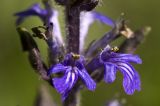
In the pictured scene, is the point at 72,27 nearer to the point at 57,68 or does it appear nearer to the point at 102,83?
the point at 57,68

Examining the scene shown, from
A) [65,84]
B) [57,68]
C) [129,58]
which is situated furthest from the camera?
[129,58]

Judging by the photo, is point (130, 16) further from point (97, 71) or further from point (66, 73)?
point (66, 73)

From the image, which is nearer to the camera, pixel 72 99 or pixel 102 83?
pixel 72 99

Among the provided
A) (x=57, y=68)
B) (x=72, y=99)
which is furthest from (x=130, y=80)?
(x=72, y=99)

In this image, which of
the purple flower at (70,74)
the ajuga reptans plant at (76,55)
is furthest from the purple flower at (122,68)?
the purple flower at (70,74)

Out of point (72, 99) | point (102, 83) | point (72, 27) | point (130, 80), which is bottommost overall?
point (102, 83)

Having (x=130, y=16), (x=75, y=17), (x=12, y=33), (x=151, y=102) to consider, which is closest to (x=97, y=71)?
(x=75, y=17)

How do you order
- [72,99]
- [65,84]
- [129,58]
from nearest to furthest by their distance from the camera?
[65,84]
[129,58]
[72,99]
